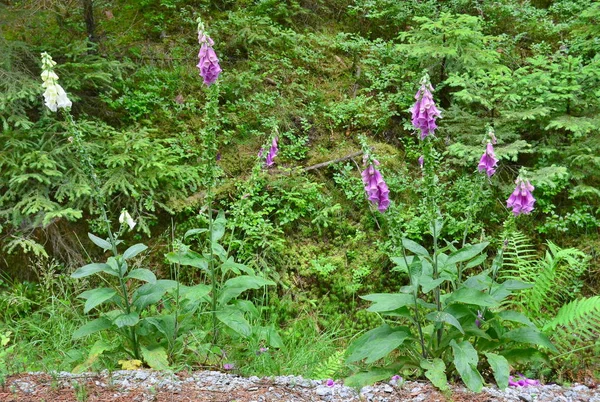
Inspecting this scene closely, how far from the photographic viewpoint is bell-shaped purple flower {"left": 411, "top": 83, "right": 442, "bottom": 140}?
291 cm

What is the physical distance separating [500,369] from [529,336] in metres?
0.39

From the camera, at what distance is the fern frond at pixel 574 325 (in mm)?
3330

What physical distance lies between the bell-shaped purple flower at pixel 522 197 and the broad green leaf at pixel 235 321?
6.42 feet

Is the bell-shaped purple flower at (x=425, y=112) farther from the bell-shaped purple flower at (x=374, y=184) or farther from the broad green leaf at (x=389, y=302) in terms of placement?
the broad green leaf at (x=389, y=302)

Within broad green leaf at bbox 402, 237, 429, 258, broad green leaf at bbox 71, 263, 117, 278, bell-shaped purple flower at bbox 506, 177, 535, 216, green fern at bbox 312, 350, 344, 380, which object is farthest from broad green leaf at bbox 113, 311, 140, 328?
bell-shaped purple flower at bbox 506, 177, 535, 216

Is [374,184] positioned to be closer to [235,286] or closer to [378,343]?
[378,343]

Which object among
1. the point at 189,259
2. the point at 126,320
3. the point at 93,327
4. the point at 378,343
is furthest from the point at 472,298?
the point at 93,327

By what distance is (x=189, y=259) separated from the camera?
11.2 ft

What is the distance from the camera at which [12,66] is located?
4.80 meters

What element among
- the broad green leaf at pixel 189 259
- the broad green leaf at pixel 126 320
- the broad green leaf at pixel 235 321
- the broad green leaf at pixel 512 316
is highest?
the broad green leaf at pixel 189 259

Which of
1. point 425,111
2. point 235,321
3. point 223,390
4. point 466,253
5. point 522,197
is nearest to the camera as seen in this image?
point 223,390

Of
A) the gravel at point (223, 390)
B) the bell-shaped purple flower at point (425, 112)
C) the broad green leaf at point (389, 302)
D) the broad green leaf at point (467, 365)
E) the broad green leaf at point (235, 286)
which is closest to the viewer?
the gravel at point (223, 390)

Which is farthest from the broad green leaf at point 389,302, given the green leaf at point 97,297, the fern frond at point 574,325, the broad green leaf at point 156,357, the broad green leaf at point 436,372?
the green leaf at point 97,297

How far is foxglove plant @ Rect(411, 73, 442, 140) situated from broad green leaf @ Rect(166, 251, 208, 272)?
5.65 feet
